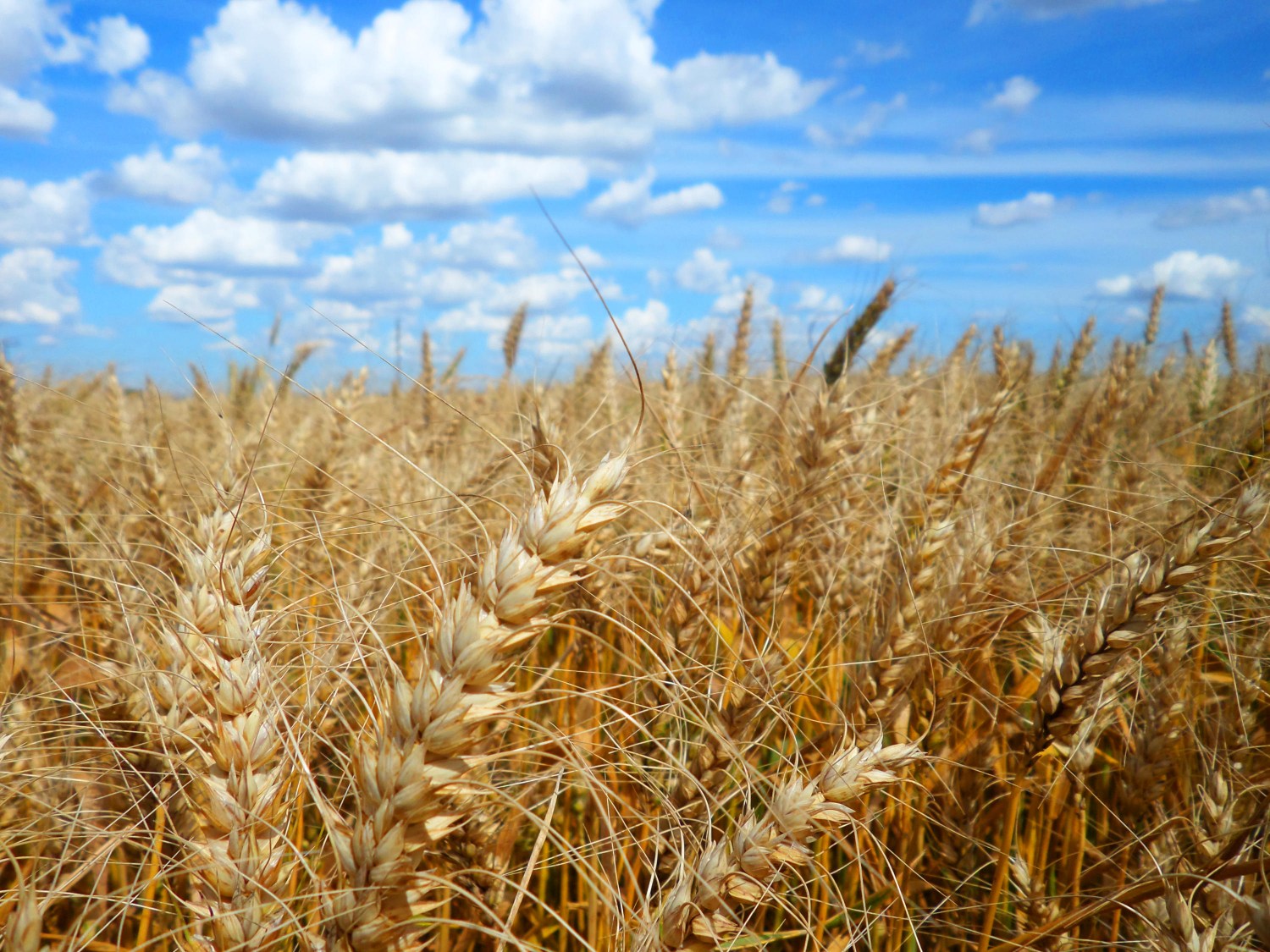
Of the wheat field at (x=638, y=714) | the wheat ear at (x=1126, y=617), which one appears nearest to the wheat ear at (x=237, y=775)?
the wheat field at (x=638, y=714)

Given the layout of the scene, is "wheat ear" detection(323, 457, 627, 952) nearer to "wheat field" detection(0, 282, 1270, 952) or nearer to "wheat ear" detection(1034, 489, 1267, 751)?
"wheat field" detection(0, 282, 1270, 952)

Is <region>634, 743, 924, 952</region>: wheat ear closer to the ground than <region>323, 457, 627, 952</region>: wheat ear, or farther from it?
closer to the ground

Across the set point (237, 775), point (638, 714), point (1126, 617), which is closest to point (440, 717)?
point (237, 775)

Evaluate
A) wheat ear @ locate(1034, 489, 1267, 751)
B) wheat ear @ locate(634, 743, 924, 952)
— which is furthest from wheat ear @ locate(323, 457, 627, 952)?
wheat ear @ locate(1034, 489, 1267, 751)

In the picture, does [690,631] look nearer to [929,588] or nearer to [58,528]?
[929,588]

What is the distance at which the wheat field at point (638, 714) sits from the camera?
929 mm

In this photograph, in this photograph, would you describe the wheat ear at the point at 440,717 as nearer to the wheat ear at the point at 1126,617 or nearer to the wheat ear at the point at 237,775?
the wheat ear at the point at 237,775

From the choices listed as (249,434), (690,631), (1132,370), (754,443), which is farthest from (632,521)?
(1132,370)

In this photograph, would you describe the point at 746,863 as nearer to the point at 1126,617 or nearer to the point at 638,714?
the point at 638,714

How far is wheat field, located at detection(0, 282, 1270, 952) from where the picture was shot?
3.05 feet

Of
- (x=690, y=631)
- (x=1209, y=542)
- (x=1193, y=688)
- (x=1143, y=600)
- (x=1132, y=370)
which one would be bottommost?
(x=1193, y=688)

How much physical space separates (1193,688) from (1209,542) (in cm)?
119

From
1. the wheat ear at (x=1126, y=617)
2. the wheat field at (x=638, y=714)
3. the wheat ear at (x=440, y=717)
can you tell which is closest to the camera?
the wheat ear at (x=440, y=717)

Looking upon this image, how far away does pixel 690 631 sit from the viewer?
65.7 inches
